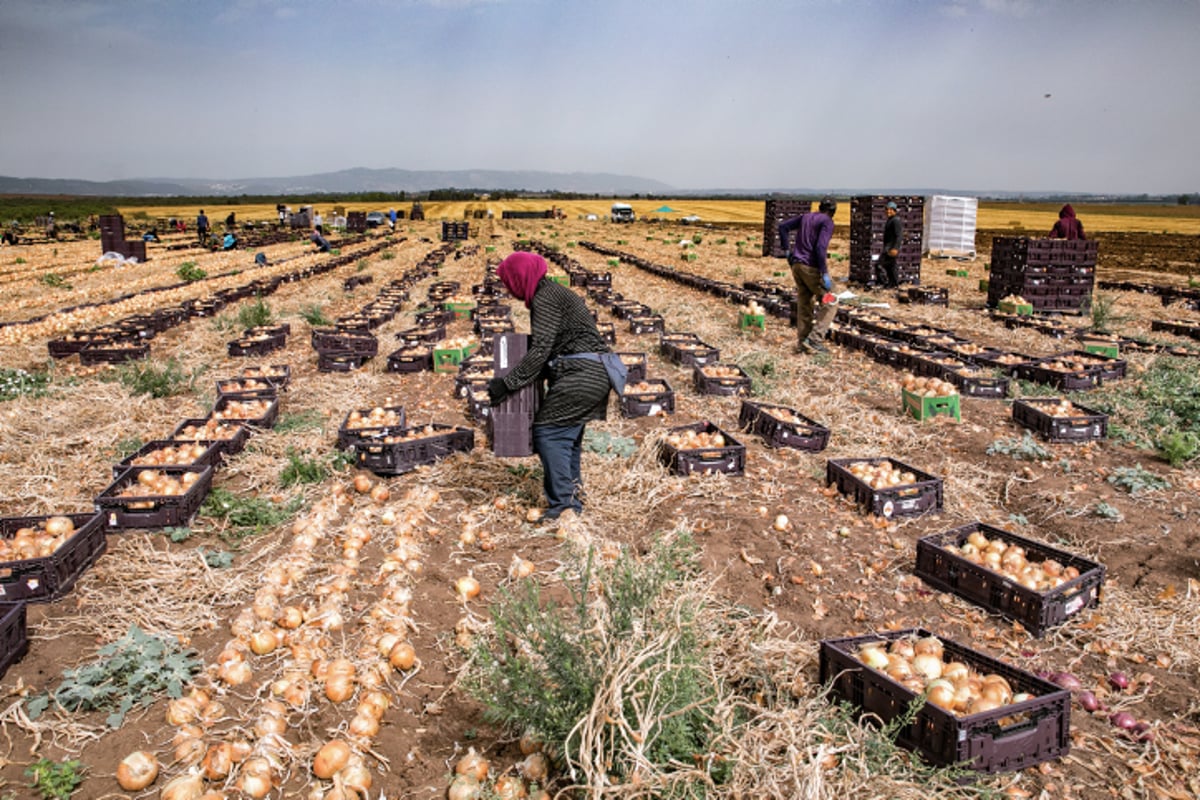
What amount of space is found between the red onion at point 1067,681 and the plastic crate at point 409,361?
898 centimetres

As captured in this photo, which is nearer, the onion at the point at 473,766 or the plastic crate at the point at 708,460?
the onion at the point at 473,766

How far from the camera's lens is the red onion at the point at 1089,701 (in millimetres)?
3803

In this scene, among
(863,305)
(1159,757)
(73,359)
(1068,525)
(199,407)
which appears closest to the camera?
(1159,757)

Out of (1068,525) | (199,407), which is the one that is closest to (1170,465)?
(1068,525)

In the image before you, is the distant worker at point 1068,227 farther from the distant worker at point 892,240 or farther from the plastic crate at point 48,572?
the plastic crate at point 48,572

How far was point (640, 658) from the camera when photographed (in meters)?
2.73

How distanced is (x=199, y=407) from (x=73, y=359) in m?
4.36

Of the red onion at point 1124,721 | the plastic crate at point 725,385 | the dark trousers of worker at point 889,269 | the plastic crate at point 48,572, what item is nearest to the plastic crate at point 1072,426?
the plastic crate at point 725,385

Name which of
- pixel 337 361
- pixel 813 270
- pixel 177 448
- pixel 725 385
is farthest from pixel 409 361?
pixel 813 270

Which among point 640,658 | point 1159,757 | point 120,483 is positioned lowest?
point 1159,757

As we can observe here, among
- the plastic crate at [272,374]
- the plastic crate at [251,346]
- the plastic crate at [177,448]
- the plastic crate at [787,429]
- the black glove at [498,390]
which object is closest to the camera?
the black glove at [498,390]

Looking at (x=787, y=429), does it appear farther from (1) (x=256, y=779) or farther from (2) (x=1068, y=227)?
(2) (x=1068, y=227)

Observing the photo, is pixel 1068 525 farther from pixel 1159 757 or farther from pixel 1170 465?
pixel 1159 757

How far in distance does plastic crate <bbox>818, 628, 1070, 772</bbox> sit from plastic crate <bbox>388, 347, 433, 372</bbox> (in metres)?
8.50
